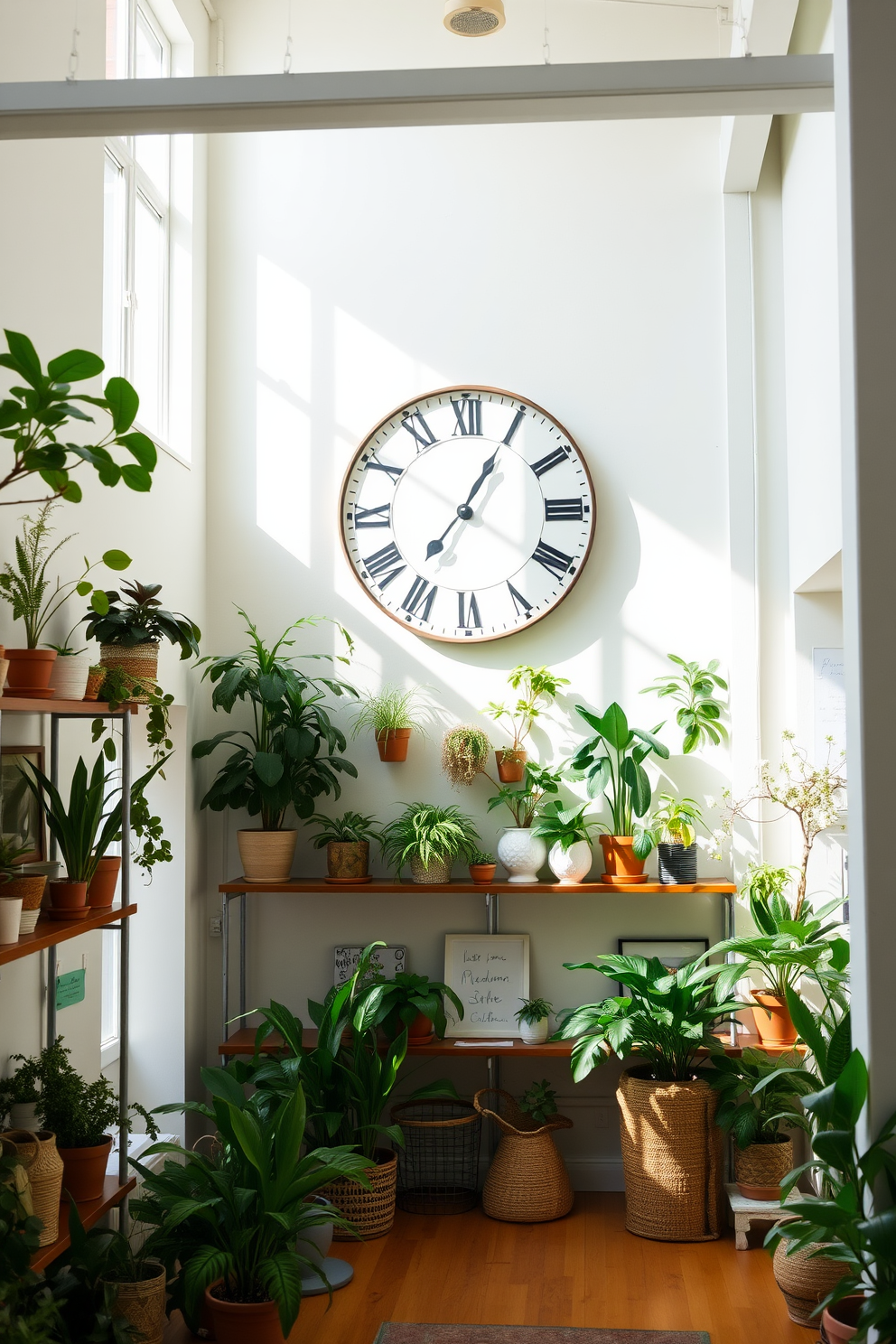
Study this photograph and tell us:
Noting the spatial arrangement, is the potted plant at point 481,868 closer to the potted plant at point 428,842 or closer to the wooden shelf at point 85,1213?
the potted plant at point 428,842

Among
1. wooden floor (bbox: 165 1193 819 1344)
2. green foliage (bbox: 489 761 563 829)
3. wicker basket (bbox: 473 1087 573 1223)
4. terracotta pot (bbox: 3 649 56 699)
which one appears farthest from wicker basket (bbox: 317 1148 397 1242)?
terracotta pot (bbox: 3 649 56 699)

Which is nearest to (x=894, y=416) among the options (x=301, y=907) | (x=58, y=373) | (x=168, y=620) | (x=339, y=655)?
(x=58, y=373)

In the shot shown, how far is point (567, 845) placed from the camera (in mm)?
4340

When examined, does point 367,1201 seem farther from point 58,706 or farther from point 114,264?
point 114,264

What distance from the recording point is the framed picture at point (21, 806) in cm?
304

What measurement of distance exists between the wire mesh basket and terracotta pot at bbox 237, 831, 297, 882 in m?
0.95

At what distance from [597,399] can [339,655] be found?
1.42 metres

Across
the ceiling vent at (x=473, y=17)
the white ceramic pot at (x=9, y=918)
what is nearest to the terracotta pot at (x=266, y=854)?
the white ceramic pot at (x=9, y=918)

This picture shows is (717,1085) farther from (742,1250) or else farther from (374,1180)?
(374,1180)

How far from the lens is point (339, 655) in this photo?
4719mm

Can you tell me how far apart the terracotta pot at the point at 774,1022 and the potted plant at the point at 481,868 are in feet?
3.29

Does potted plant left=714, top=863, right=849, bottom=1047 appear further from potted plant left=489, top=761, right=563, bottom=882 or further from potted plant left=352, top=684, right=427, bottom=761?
potted plant left=352, top=684, right=427, bottom=761

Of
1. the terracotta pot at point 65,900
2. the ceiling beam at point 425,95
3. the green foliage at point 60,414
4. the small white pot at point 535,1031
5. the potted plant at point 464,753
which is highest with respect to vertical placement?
the ceiling beam at point 425,95

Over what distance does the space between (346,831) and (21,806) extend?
1.55 m
